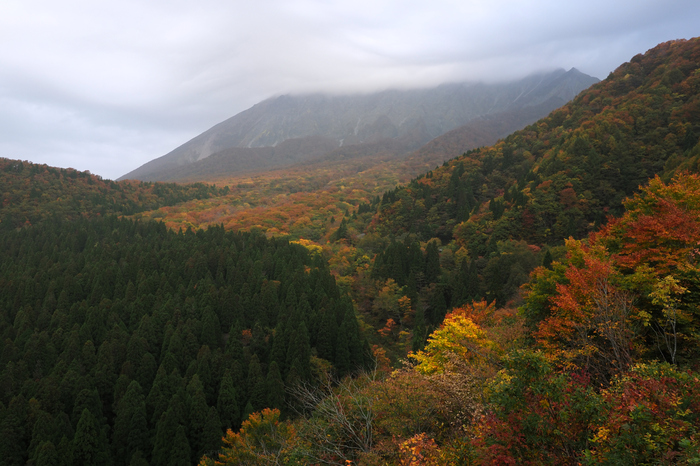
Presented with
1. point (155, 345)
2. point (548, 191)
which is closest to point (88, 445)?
point (155, 345)

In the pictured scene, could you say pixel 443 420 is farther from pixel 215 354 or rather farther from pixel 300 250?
pixel 300 250

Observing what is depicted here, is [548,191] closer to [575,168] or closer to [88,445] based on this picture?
[575,168]

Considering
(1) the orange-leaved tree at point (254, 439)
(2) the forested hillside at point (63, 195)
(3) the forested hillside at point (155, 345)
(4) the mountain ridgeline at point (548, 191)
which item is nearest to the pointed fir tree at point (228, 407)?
(3) the forested hillside at point (155, 345)

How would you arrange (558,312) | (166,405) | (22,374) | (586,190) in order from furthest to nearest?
(586,190), (22,374), (166,405), (558,312)

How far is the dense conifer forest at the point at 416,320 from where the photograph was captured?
11.1 meters

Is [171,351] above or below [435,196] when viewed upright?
below

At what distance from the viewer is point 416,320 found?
47062 mm

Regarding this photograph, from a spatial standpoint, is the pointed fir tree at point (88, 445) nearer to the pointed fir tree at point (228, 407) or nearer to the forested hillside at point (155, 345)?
the forested hillside at point (155, 345)

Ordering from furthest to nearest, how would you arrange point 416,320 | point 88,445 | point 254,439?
point 416,320
point 88,445
point 254,439

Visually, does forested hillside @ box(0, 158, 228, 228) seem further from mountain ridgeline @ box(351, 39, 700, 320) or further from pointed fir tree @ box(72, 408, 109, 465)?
pointed fir tree @ box(72, 408, 109, 465)

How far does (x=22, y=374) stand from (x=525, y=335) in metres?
46.4

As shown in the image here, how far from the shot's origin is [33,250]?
69.8m

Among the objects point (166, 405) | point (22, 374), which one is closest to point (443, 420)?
point (166, 405)

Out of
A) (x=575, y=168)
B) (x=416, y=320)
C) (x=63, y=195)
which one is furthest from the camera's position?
(x=63, y=195)
